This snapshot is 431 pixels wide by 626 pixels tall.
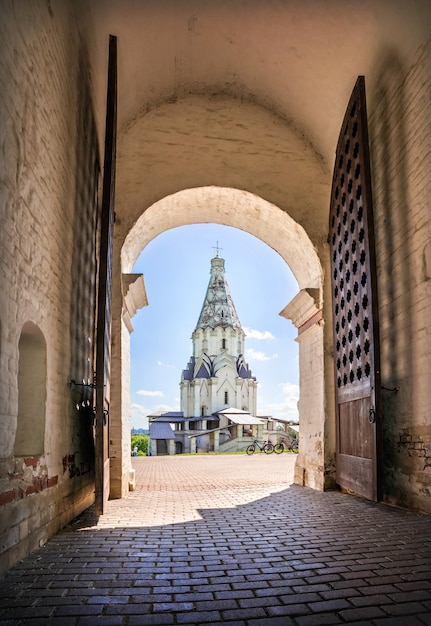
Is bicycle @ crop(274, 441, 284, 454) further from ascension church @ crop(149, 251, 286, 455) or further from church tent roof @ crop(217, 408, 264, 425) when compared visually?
ascension church @ crop(149, 251, 286, 455)

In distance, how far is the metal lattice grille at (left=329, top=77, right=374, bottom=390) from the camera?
20.7ft

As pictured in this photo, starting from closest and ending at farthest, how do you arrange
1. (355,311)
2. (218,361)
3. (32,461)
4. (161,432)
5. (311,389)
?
(32,461)
(355,311)
(311,389)
(161,432)
(218,361)

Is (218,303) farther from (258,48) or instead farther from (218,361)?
(258,48)

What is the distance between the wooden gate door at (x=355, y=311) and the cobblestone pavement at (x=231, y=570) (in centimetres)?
72

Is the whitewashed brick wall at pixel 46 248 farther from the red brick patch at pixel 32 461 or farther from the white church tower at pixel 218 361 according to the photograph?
the white church tower at pixel 218 361

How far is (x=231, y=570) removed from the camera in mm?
3527

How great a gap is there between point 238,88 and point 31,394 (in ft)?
19.7

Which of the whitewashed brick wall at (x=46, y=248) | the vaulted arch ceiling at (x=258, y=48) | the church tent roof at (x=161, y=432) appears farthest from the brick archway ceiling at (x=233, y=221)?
the church tent roof at (x=161, y=432)

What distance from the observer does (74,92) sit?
5734 mm

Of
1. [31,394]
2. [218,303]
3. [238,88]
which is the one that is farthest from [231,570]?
[218,303]

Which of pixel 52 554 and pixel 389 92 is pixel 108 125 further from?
Result: pixel 52 554

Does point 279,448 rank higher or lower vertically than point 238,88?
lower

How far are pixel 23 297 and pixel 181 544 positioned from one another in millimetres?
2316

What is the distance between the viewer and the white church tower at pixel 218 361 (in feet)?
186
